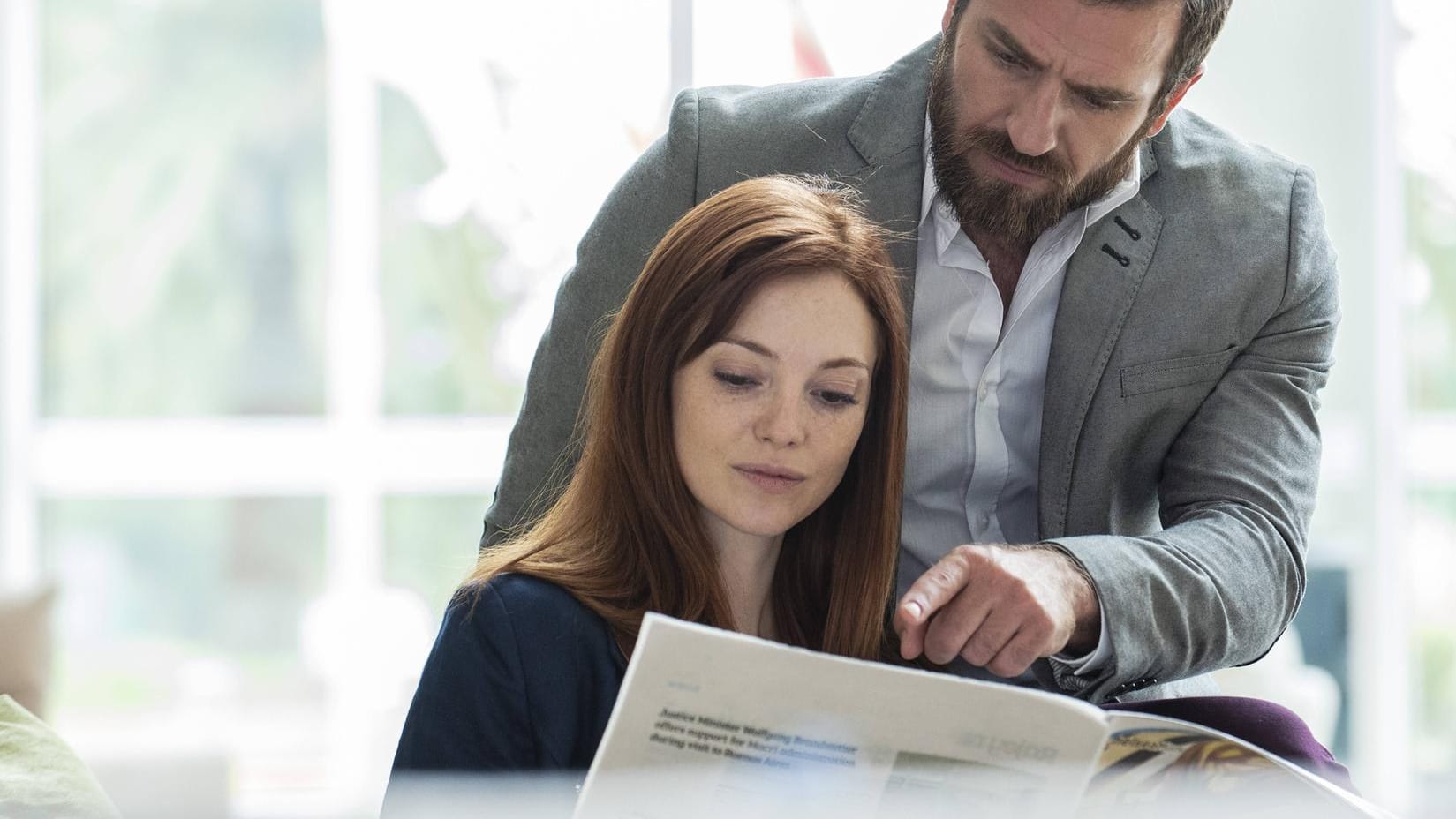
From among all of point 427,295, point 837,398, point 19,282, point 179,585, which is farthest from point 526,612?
point 19,282

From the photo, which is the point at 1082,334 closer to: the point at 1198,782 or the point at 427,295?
the point at 1198,782

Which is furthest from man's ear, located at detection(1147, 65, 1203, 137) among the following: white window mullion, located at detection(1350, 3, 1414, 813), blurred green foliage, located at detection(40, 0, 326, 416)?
blurred green foliage, located at detection(40, 0, 326, 416)

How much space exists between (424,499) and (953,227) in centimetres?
278

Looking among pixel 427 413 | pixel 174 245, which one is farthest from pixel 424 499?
pixel 174 245

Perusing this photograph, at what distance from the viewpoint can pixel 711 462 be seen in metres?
1.37

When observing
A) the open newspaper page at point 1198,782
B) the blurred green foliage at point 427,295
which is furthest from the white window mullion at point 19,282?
the open newspaper page at point 1198,782

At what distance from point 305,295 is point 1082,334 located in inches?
118

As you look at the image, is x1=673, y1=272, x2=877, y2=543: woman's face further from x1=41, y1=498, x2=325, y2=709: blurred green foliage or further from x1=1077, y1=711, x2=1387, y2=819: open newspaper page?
x1=41, y1=498, x2=325, y2=709: blurred green foliage

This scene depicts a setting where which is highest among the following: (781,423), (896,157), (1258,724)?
(896,157)

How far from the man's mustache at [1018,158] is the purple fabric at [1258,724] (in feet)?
1.90

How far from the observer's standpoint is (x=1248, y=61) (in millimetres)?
4230

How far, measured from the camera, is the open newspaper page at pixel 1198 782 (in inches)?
41.2

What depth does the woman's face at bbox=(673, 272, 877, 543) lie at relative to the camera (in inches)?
53.2

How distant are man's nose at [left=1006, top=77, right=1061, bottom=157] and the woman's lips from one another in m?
0.45
